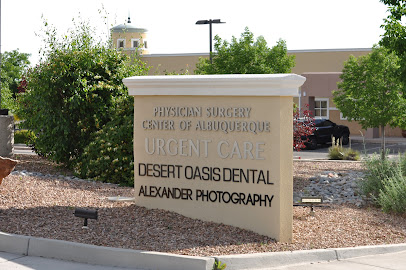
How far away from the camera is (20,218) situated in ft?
30.5

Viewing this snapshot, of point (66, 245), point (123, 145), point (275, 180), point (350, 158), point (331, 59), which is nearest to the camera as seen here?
point (66, 245)

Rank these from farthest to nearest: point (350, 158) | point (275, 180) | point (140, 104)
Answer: point (350, 158), point (140, 104), point (275, 180)

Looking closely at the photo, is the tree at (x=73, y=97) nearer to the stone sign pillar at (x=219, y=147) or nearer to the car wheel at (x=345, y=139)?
the stone sign pillar at (x=219, y=147)

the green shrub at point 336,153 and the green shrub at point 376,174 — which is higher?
the green shrub at point 376,174

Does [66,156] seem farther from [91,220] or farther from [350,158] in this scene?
[350,158]

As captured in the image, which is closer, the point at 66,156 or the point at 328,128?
the point at 66,156

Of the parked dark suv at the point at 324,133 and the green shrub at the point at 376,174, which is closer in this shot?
the green shrub at the point at 376,174

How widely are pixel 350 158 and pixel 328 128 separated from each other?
33.7 feet

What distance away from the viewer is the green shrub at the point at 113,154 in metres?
14.0

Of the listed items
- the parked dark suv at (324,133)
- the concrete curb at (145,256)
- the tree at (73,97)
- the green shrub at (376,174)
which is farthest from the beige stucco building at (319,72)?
the concrete curb at (145,256)

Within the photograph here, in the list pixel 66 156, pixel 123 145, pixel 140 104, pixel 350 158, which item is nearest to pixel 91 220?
pixel 140 104

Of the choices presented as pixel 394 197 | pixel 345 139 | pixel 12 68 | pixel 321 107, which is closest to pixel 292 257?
pixel 394 197

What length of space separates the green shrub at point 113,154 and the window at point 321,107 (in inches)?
1170

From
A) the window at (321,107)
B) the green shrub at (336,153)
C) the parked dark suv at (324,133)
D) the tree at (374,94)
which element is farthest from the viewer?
the window at (321,107)
